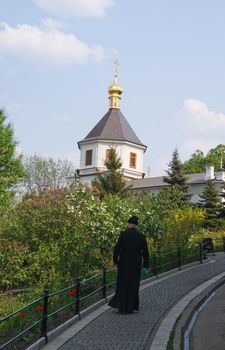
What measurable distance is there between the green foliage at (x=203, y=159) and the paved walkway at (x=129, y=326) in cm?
6670

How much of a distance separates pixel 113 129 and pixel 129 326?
57548 mm

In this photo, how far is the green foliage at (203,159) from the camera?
79312mm

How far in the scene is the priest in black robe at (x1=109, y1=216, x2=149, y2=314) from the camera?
966 centimetres

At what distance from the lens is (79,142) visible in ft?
215

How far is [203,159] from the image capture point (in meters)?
81.1

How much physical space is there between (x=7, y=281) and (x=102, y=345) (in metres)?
9.48

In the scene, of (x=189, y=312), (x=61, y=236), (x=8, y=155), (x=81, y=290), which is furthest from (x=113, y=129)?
(x=189, y=312)

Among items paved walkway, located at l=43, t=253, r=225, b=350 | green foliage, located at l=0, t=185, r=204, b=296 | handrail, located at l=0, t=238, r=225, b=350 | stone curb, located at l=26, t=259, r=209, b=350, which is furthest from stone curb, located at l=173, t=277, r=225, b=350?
green foliage, located at l=0, t=185, r=204, b=296

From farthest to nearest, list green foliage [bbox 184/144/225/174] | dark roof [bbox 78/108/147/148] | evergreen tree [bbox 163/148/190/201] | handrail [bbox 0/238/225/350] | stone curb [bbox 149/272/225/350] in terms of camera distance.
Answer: green foliage [bbox 184/144/225/174] → dark roof [bbox 78/108/147/148] → evergreen tree [bbox 163/148/190/201] → stone curb [bbox 149/272/225/350] → handrail [bbox 0/238/225/350]

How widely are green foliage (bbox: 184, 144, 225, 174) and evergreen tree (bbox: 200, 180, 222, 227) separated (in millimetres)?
30704

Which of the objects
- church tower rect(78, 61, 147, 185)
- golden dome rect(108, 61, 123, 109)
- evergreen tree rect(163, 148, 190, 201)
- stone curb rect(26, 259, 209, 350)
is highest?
golden dome rect(108, 61, 123, 109)

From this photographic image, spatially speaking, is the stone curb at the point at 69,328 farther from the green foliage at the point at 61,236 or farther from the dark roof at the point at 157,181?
the dark roof at the point at 157,181

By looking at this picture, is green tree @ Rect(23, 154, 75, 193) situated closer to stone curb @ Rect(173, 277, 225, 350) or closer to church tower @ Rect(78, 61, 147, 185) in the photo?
church tower @ Rect(78, 61, 147, 185)

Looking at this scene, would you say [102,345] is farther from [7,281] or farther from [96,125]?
[96,125]
